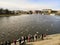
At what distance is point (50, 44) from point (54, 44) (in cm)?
75

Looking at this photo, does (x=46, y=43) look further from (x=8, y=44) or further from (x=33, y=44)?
(x=8, y=44)

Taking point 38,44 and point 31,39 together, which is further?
point 31,39

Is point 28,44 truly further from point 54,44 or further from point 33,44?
point 54,44

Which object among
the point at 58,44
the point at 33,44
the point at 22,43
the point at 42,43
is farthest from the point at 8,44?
the point at 58,44

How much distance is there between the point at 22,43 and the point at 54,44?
6503mm

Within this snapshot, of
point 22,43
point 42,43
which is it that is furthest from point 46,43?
point 22,43

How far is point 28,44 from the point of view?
3027 cm

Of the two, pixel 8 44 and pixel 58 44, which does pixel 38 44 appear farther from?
pixel 8 44

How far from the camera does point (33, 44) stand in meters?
30.4

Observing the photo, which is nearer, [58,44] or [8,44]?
[8,44]

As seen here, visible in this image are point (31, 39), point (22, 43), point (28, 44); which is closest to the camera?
point (22, 43)

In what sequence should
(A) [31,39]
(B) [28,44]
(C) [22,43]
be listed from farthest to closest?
(A) [31,39] < (B) [28,44] < (C) [22,43]

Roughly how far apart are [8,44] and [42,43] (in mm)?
6939

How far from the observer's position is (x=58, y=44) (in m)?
30.5
